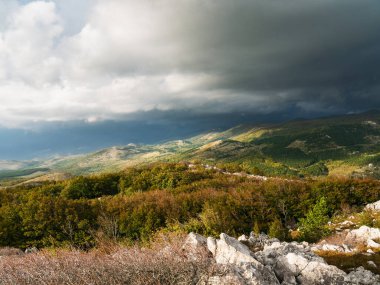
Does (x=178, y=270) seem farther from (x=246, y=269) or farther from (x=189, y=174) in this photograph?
(x=189, y=174)

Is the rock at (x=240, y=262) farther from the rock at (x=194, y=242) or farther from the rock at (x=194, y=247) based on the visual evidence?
the rock at (x=194, y=247)

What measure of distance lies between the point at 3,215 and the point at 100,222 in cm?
2971

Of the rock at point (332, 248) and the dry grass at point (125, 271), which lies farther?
the rock at point (332, 248)

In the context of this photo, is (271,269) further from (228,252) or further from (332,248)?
(332,248)

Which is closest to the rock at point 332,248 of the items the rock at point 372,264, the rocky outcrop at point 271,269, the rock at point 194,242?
the rock at point 372,264

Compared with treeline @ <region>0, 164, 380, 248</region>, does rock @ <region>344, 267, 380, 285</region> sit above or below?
above

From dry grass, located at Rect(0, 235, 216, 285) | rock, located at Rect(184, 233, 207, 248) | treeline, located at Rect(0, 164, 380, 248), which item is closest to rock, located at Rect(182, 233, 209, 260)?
rock, located at Rect(184, 233, 207, 248)

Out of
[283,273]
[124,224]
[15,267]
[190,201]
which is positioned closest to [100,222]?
[124,224]

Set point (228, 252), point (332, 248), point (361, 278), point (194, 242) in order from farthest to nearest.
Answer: point (332, 248) → point (194, 242) → point (228, 252) → point (361, 278)

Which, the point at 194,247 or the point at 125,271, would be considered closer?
the point at 125,271

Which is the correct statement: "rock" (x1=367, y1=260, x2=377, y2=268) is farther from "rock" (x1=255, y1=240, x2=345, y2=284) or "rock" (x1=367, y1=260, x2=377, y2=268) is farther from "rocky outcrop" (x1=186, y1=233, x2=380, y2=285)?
"rock" (x1=255, y1=240, x2=345, y2=284)

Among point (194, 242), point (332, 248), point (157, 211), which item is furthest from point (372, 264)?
point (157, 211)

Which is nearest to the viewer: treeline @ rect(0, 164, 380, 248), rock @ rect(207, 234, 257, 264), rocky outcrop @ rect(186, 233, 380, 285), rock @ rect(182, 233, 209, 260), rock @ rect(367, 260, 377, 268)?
rocky outcrop @ rect(186, 233, 380, 285)

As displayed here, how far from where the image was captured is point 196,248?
16156 millimetres
